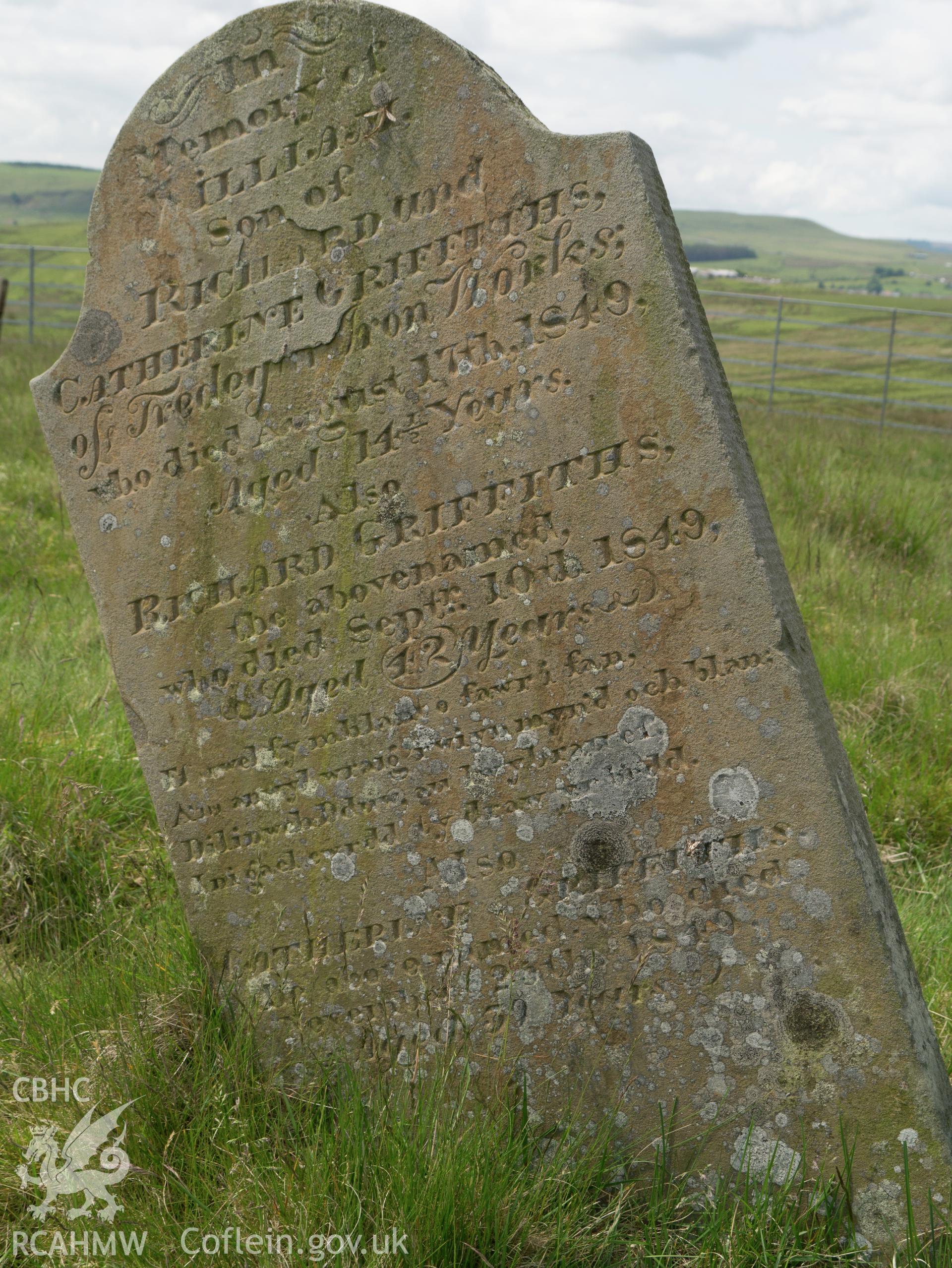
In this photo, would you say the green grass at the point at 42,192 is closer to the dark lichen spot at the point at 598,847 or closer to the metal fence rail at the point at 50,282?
the metal fence rail at the point at 50,282

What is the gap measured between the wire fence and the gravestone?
9391 millimetres

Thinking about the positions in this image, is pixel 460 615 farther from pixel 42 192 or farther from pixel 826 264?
pixel 42 192

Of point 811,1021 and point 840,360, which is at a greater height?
point 840,360

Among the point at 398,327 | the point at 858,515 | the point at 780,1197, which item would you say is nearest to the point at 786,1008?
the point at 780,1197

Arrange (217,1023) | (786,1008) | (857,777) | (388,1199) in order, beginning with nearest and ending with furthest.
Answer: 1. (388,1199)
2. (786,1008)
3. (217,1023)
4. (857,777)

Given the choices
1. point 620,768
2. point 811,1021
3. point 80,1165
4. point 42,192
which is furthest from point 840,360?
point 42,192

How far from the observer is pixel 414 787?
7.86ft

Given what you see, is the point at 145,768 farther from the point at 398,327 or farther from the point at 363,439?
the point at 398,327

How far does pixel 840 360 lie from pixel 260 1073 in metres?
48.5

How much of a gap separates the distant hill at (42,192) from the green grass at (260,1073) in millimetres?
119336

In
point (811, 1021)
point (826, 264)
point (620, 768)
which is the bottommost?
point (811, 1021)

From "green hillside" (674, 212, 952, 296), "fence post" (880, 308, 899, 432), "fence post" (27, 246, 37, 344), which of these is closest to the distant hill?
"green hillside" (674, 212, 952, 296)

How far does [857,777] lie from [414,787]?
1.94m

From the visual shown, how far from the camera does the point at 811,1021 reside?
2.12 metres
